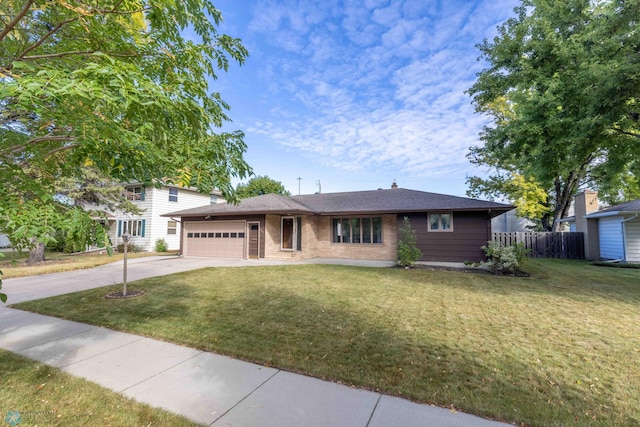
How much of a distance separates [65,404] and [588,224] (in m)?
21.4

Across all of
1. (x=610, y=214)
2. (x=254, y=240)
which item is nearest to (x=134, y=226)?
(x=254, y=240)

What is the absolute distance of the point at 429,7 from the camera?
9.09 metres

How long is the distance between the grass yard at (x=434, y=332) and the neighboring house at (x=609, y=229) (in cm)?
716

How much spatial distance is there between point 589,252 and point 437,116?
1162cm

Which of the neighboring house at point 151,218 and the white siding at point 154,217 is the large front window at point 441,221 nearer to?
the neighboring house at point 151,218

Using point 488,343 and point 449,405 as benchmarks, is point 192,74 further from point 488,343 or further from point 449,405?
point 488,343

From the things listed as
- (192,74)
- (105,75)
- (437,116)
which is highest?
(437,116)

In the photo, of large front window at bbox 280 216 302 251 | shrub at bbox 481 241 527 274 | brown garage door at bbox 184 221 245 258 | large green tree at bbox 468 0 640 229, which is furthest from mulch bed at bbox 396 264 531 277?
brown garage door at bbox 184 221 245 258

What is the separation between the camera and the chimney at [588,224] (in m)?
15.0

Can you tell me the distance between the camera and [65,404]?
8.71 feet

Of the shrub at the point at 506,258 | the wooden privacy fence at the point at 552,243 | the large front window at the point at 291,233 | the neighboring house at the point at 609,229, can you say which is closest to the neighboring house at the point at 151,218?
the large front window at the point at 291,233

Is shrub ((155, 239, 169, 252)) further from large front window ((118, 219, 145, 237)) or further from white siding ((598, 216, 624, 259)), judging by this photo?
white siding ((598, 216, 624, 259))

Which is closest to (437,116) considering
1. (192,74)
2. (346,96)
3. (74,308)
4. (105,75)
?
(346,96)

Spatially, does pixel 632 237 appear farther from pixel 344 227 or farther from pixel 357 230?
pixel 344 227
